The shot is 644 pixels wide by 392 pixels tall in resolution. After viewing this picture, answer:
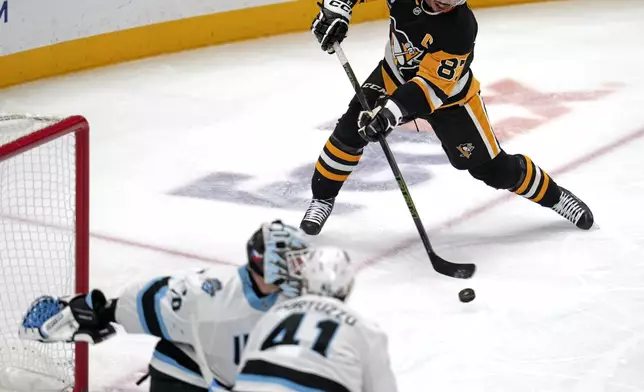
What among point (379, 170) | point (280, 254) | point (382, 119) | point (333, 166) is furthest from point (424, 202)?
point (280, 254)

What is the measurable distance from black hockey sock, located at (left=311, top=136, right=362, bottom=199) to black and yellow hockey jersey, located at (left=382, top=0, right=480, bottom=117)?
26 cm

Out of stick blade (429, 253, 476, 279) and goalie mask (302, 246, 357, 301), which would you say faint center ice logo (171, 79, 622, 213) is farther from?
goalie mask (302, 246, 357, 301)

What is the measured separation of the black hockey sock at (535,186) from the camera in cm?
366

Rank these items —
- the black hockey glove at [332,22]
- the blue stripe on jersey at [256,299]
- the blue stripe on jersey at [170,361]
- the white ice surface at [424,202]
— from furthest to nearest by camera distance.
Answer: the black hockey glove at [332,22]
the white ice surface at [424,202]
the blue stripe on jersey at [170,361]
the blue stripe on jersey at [256,299]

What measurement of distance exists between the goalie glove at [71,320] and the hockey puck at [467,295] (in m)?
1.36

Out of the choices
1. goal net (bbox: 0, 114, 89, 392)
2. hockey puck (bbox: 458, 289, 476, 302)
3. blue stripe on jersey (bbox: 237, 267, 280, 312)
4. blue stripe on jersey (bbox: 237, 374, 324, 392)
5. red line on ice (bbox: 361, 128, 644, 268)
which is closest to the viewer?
blue stripe on jersey (bbox: 237, 374, 324, 392)

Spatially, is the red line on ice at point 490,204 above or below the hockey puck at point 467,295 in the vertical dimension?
below

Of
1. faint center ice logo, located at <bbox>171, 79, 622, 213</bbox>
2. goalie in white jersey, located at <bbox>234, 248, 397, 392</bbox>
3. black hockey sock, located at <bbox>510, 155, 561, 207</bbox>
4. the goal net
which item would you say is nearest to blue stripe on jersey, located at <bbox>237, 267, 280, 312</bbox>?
goalie in white jersey, located at <bbox>234, 248, 397, 392</bbox>

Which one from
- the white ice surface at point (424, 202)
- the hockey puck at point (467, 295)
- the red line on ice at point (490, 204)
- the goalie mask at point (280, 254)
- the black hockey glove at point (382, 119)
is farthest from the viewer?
the red line on ice at point (490, 204)

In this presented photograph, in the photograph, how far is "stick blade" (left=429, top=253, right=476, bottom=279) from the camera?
340 centimetres

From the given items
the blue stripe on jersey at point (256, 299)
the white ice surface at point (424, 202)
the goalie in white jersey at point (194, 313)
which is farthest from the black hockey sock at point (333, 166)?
the blue stripe on jersey at point (256, 299)

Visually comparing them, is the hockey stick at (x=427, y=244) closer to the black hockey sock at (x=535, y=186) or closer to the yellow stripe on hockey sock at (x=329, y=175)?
the yellow stripe on hockey sock at (x=329, y=175)

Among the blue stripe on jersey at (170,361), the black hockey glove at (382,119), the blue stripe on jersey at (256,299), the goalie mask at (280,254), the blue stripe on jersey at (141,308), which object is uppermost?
the goalie mask at (280,254)

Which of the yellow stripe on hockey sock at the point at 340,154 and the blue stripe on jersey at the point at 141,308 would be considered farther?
the yellow stripe on hockey sock at the point at 340,154
